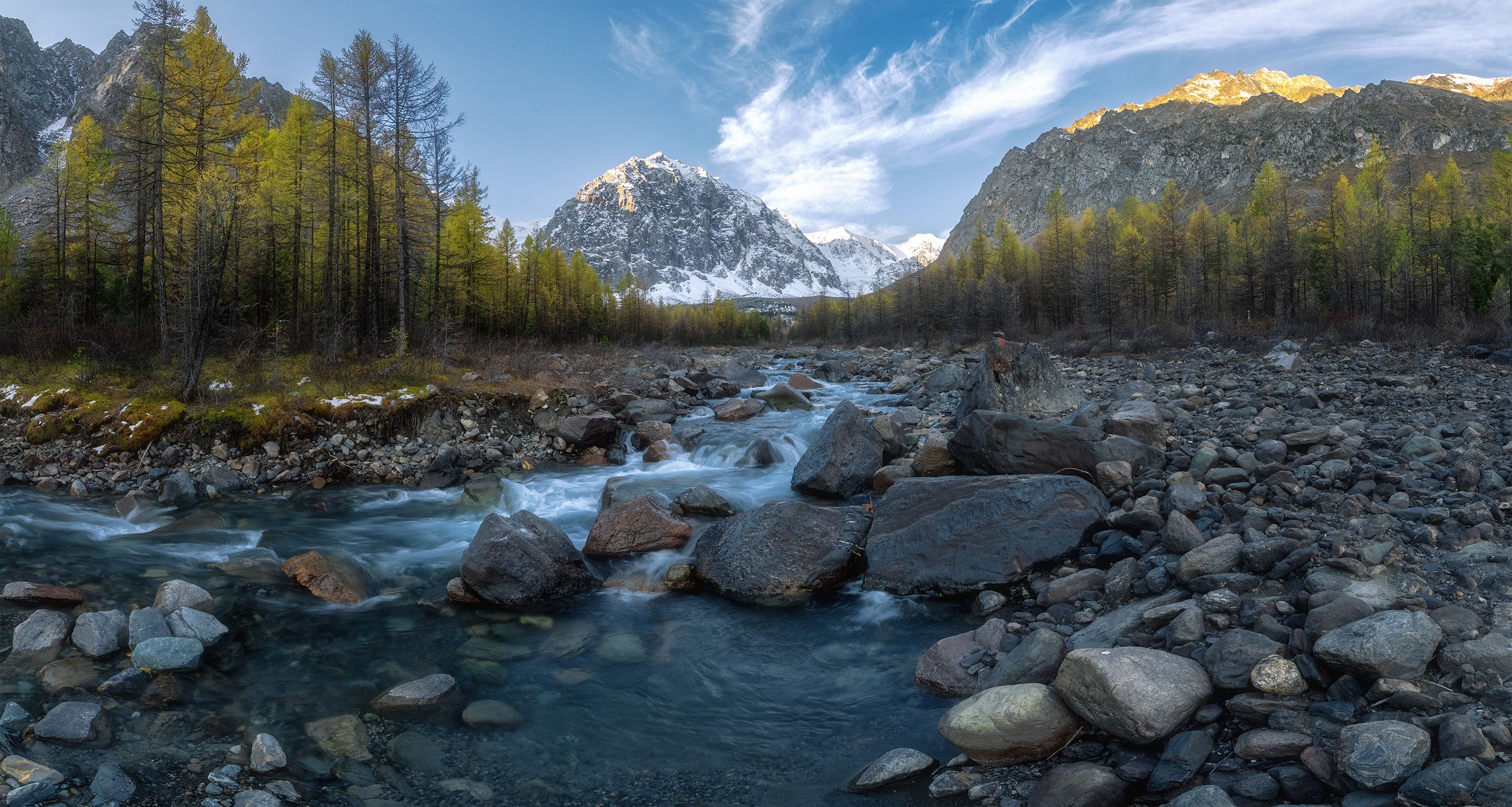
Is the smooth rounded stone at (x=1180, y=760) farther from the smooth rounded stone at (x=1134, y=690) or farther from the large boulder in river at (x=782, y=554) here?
the large boulder in river at (x=782, y=554)

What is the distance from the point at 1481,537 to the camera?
16.4 feet

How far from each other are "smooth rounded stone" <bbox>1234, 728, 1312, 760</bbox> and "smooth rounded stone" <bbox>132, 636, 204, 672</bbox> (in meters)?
7.52

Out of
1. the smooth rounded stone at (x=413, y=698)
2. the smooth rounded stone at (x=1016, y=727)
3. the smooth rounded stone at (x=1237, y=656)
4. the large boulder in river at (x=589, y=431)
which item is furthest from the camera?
the large boulder in river at (x=589, y=431)

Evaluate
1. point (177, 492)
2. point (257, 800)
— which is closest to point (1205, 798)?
point (257, 800)

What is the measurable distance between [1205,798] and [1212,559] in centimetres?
292

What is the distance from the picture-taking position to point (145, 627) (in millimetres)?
5555

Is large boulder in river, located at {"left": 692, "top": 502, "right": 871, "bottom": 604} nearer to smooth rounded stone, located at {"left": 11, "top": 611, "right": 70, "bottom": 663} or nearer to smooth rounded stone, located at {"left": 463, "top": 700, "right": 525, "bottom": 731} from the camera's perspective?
smooth rounded stone, located at {"left": 463, "top": 700, "right": 525, "bottom": 731}

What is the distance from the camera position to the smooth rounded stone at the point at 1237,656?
151 inches

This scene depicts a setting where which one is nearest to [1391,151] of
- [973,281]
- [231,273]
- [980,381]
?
[973,281]

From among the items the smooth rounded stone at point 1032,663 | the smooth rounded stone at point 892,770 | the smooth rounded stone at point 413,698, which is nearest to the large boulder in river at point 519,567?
the smooth rounded stone at point 413,698

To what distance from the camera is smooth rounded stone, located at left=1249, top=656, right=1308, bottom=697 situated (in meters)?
3.66

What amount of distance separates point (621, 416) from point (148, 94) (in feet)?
59.5

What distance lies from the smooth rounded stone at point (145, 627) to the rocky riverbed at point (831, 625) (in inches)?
1.0

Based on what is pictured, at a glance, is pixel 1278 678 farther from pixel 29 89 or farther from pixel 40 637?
pixel 29 89
